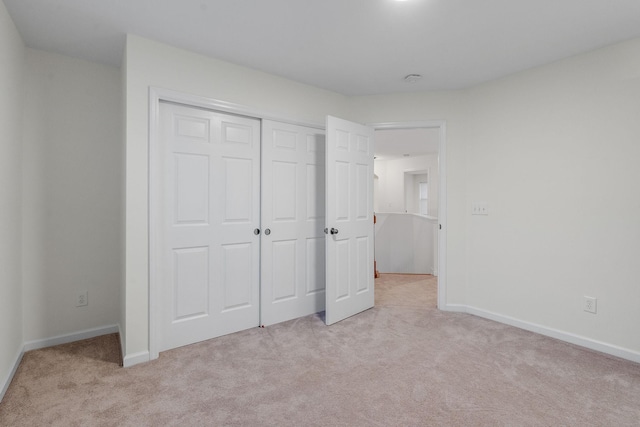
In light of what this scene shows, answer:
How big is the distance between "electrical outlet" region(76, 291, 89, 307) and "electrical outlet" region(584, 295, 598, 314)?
13.5 feet

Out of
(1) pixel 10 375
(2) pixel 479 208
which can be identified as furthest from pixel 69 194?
(2) pixel 479 208

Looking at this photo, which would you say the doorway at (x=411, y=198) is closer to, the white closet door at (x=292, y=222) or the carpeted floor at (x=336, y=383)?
the white closet door at (x=292, y=222)

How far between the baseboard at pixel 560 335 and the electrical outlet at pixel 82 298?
3425 millimetres

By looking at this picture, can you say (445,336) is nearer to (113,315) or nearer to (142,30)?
(113,315)

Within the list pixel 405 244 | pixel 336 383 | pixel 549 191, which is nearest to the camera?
pixel 336 383

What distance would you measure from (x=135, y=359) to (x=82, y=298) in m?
0.90

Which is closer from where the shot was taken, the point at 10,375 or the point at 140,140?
the point at 10,375

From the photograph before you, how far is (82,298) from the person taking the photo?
2.72 metres

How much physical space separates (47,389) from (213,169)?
1779 mm

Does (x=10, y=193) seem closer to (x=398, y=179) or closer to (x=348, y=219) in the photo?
(x=348, y=219)

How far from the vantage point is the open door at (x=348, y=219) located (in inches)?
119

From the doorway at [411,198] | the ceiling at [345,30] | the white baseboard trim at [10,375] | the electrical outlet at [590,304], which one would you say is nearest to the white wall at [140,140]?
the ceiling at [345,30]

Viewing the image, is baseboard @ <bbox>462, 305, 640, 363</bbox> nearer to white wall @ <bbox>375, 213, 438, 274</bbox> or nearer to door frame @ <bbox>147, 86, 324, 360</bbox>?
white wall @ <bbox>375, 213, 438, 274</bbox>

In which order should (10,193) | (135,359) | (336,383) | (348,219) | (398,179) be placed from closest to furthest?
(336,383) → (10,193) → (135,359) → (348,219) → (398,179)
